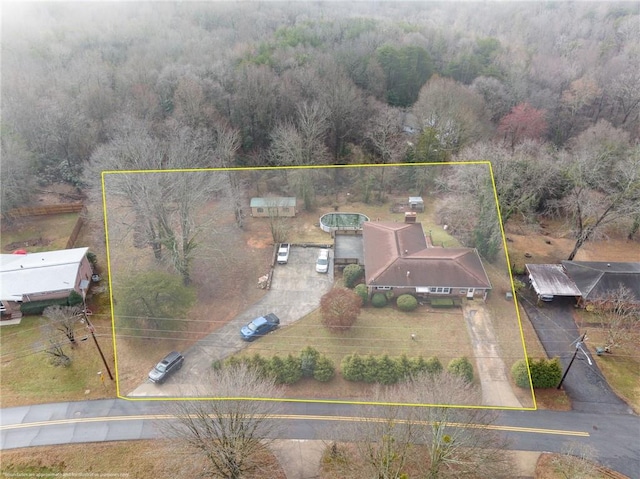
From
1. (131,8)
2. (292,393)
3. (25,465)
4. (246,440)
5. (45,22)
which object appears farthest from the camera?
(131,8)

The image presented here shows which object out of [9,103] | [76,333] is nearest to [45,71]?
[9,103]

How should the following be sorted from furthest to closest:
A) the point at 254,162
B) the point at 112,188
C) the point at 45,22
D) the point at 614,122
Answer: the point at 45,22 → the point at 614,122 → the point at 254,162 → the point at 112,188

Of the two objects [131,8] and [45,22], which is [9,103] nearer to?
[45,22]

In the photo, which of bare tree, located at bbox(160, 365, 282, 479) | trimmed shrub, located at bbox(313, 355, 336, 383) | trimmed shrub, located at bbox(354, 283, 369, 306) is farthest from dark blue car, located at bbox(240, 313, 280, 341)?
bare tree, located at bbox(160, 365, 282, 479)

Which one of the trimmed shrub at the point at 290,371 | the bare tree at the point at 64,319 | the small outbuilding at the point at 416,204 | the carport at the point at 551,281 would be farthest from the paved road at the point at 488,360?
the bare tree at the point at 64,319

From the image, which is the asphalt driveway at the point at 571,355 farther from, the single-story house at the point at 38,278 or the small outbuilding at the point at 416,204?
the single-story house at the point at 38,278

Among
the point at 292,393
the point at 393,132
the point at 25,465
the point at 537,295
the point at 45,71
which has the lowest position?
the point at 25,465
